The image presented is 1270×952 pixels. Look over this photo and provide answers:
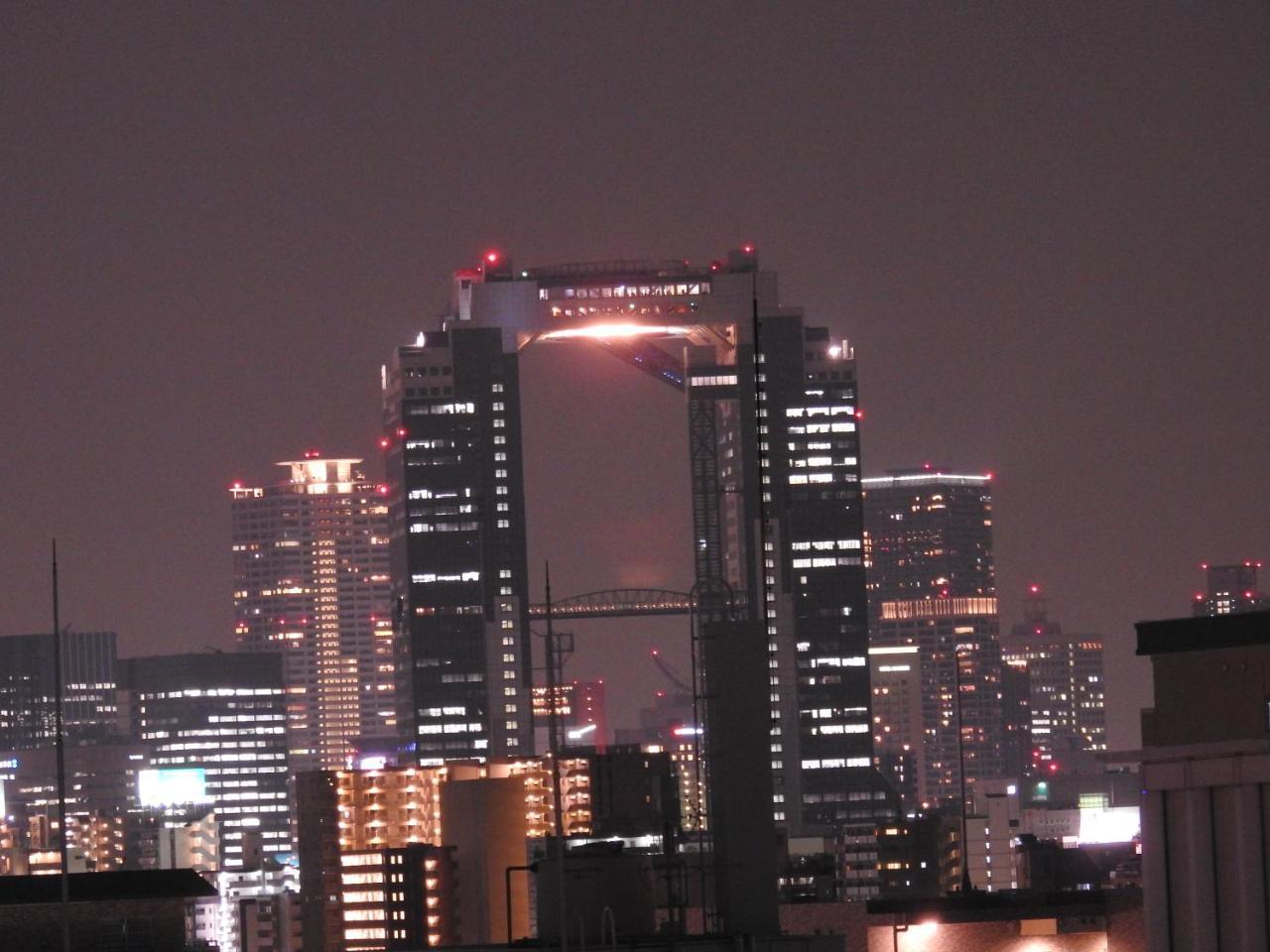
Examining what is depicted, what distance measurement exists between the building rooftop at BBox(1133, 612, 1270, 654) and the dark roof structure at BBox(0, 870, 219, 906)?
984 inches

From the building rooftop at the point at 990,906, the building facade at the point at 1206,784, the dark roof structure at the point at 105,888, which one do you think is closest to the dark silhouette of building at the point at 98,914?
the dark roof structure at the point at 105,888

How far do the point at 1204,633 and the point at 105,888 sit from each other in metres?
26.9

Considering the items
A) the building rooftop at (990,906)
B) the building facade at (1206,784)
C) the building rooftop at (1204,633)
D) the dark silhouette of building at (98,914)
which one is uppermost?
the building rooftop at (1204,633)

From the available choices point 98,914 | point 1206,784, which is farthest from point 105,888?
point 1206,784

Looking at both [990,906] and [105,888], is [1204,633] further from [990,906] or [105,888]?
[105,888]

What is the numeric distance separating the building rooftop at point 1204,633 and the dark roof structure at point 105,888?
984 inches

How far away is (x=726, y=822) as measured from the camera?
54.3 metres

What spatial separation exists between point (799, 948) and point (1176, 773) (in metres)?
13.8

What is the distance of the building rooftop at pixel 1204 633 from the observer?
34.3 meters

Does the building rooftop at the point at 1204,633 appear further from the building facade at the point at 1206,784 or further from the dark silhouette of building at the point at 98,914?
the dark silhouette of building at the point at 98,914

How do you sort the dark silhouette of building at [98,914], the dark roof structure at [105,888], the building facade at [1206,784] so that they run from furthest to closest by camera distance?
1. the dark roof structure at [105,888]
2. the dark silhouette of building at [98,914]
3. the building facade at [1206,784]

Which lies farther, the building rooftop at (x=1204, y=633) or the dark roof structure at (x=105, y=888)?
the dark roof structure at (x=105, y=888)

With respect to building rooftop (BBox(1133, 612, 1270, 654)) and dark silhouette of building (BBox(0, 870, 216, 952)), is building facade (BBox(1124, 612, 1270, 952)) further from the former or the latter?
dark silhouette of building (BBox(0, 870, 216, 952))

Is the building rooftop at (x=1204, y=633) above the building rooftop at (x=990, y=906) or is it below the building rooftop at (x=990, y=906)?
above
